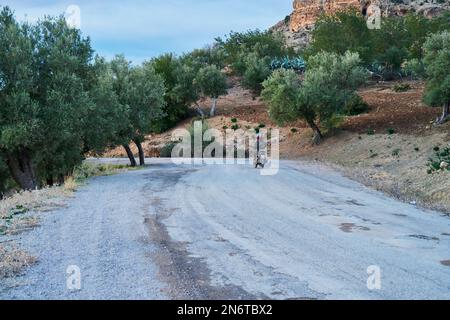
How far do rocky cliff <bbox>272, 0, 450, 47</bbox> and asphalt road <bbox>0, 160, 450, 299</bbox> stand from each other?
88429 millimetres

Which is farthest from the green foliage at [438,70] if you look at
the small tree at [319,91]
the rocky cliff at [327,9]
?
the rocky cliff at [327,9]

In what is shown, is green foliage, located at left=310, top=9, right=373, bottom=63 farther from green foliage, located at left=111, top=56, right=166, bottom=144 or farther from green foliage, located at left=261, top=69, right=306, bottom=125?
green foliage, located at left=111, top=56, right=166, bottom=144

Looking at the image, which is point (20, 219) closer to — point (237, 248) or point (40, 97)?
point (237, 248)

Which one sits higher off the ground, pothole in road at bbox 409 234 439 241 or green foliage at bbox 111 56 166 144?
green foliage at bbox 111 56 166 144

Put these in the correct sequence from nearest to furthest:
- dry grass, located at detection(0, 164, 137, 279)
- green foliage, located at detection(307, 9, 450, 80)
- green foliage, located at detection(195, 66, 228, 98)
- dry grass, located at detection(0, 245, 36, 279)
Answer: dry grass, located at detection(0, 245, 36, 279) → dry grass, located at detection(0, 164, 137, 279) → green foliage, located at detection(307, 9, 450, 80) → green foliage, located at detection(195, 66, 228, 98)

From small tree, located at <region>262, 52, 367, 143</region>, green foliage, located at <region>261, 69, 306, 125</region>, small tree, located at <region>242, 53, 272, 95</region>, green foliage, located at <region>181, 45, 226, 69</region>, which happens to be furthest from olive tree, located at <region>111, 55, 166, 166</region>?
green foliage, located at <region>181, 45, 226, 69</region>

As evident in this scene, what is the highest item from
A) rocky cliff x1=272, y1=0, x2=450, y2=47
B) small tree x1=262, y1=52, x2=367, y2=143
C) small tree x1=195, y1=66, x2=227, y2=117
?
rocky cliff x1=272, y1=0, x2=450, y2=47

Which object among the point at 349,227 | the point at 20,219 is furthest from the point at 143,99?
the point at 349,227

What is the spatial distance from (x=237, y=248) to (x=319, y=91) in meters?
29.1

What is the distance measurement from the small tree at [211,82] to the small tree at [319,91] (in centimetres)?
2200

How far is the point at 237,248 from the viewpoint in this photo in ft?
27.5

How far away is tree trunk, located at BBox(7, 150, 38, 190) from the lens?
68.2 ft
